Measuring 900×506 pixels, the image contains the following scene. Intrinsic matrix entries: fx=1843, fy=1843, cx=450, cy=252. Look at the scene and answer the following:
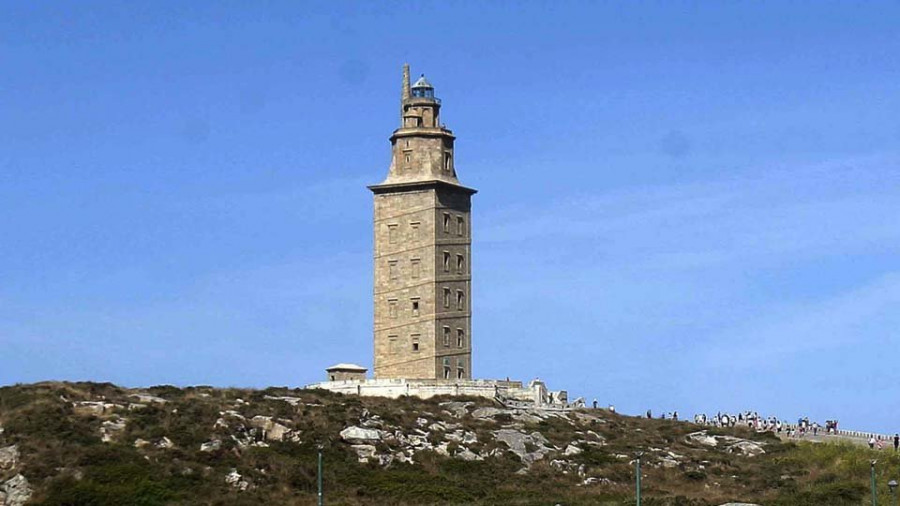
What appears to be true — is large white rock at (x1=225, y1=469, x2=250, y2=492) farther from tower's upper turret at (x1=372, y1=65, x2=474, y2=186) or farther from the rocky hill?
tower's upper turret at (x1=372, y1=65, x2=474, y2=186)

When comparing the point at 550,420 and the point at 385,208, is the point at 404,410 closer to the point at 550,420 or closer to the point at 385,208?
the point at 550,420

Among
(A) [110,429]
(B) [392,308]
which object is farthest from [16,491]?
(B) [392,308]

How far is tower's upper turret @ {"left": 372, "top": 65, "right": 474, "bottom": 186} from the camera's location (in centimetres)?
10469

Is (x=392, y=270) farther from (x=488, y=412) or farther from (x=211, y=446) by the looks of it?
(x=211, y=446)

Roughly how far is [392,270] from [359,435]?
18370 millimetres

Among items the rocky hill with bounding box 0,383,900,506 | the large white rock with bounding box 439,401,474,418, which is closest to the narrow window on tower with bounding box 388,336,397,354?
the rocky hill with bounding box 0,383,900,506

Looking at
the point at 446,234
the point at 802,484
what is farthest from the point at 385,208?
the point at 802,484

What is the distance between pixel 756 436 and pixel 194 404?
1204 inches

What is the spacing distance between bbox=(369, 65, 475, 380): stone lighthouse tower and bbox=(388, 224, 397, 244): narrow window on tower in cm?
6

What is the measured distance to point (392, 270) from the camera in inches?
4129

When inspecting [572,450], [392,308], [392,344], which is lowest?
[572,450]

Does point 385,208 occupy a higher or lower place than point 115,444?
higher

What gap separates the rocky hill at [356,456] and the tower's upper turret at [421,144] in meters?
14.0

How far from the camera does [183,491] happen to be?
78.3 metres
